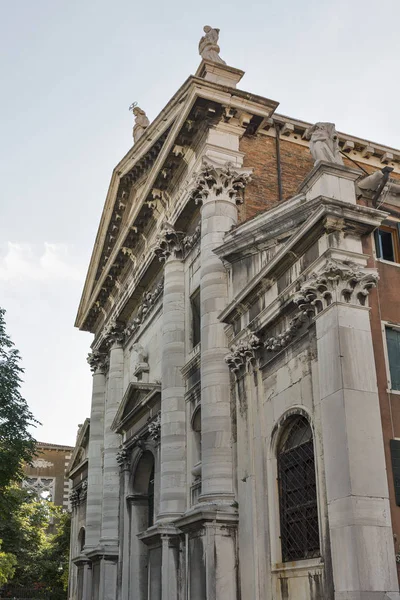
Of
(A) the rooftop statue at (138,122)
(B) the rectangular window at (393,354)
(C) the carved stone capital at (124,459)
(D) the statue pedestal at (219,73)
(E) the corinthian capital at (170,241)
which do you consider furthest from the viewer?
(A) the rooftop statue at (138,122)

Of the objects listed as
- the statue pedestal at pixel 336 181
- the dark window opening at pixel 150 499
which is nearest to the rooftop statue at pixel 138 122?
the dark window opening at pixel 150 499

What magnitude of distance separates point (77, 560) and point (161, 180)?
50.6ft

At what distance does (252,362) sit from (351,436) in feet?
14.6

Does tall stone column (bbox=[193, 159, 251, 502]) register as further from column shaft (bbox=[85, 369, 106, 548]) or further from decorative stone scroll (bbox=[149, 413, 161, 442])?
column shaft (bbox=[85, 369, 106, 548])

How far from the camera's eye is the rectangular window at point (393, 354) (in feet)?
40.3

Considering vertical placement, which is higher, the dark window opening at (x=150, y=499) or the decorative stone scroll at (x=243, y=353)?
the decorative stone scroll at (x=243, y=353)

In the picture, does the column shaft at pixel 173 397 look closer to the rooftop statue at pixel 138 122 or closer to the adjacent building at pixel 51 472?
the rooftop statue at pixel 138 122

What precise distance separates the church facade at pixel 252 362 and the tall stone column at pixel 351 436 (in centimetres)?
3

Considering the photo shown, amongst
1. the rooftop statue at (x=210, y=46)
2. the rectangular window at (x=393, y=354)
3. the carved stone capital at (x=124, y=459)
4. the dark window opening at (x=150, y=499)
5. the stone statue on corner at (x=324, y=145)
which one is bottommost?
the dark window opening at (x=150, y=499)

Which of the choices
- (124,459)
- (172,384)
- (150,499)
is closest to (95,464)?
(124,459)

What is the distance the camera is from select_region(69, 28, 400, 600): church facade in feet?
38.2

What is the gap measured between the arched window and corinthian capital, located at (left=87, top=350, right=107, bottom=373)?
1711 cm

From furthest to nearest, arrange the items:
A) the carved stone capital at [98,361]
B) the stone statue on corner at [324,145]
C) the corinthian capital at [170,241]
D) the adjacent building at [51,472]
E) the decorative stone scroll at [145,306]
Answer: the adjacent building at [51,472], the carved stone capital at [98,361], the decorative stone scroll at [145,306], the corinthian capital at [170,241], the stone statue on corner at [324,145]

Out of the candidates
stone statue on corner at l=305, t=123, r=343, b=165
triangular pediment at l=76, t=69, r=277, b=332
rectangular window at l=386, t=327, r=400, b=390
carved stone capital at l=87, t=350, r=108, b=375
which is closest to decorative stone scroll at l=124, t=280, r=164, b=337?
triangular pediment at l=76, t=69, r=277, b=332
